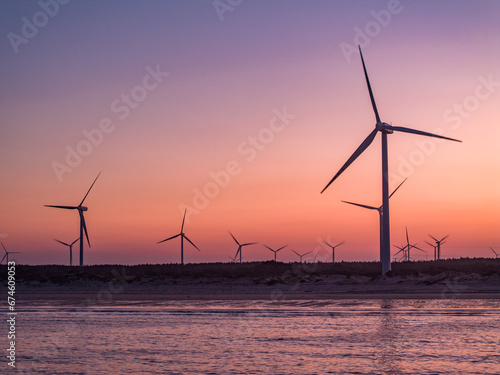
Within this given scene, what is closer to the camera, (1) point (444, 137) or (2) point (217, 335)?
(2) point (217, 335)

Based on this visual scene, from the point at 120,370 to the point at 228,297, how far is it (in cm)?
2743

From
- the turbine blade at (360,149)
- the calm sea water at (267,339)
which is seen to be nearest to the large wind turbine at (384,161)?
the turbine blade at (360,149)

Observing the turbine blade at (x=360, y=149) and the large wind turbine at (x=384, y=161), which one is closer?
the large wind turbine at (x=384, y=161)

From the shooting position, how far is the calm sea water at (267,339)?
17.7m

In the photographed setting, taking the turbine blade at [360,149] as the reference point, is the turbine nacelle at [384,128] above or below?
above

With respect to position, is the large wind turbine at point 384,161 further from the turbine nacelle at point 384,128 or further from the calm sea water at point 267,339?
the calm sea water at point 267,339

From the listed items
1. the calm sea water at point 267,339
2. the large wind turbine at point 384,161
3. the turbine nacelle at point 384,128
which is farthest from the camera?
the turbine nacelle at point 384,128

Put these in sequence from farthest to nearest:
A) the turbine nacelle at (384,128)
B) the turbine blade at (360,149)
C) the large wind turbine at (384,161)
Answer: the turbine nacelle at (384,128)
the turbine blade at (360,149)
the large wind turbine at (384,161)

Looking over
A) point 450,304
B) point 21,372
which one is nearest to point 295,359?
point 21,372

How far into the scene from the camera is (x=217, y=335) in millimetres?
24266

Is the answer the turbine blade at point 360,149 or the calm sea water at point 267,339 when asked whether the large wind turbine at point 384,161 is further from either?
the calm sea water at point 267,339

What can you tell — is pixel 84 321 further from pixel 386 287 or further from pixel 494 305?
pixel 386 287

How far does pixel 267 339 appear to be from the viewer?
2288 cm

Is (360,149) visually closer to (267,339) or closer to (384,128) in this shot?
(384,128)
